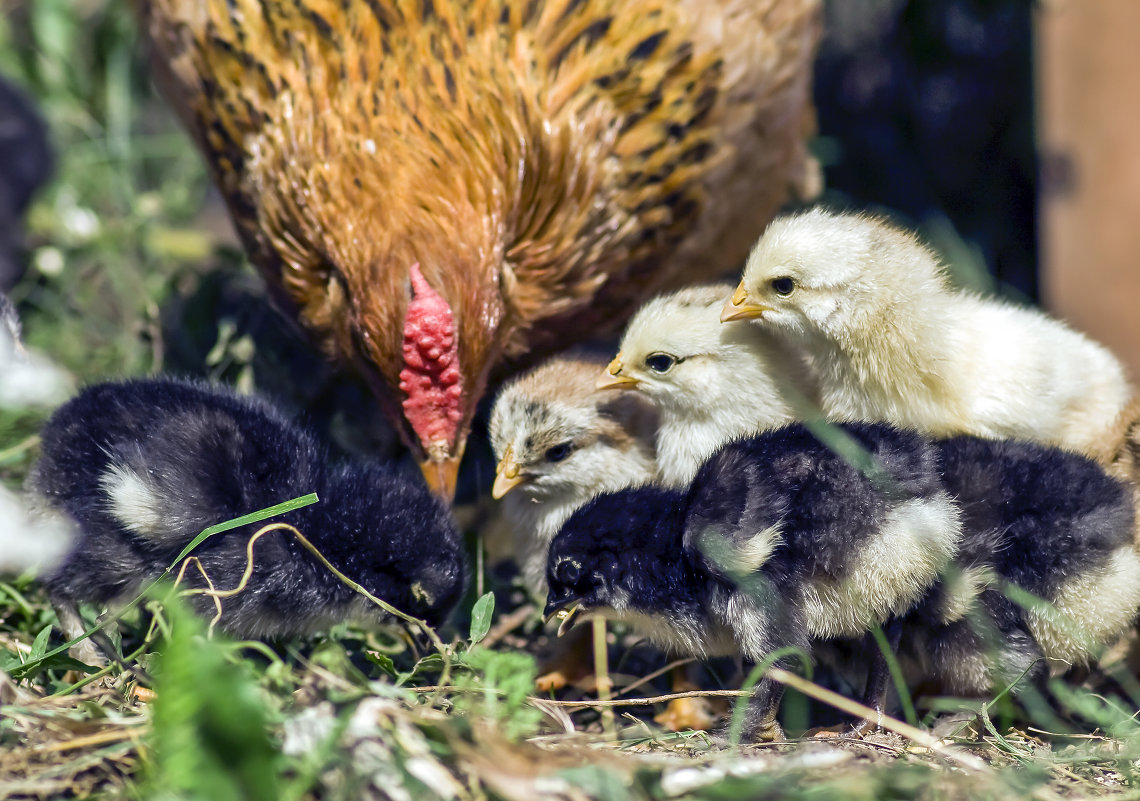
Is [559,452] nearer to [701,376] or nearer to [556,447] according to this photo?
[556,447]

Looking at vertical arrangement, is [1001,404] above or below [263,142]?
below

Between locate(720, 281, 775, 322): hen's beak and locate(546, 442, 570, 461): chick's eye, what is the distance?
1.57ft

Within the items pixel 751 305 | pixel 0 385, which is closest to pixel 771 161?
pixel 751 305

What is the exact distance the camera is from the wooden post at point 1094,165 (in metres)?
3.39

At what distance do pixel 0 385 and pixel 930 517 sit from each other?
7.69ft

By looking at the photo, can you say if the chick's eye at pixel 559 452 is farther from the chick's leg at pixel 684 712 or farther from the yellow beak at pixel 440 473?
the chick's leg at pixel 684 712

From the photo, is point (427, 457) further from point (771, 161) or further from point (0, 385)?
point (771, 161)

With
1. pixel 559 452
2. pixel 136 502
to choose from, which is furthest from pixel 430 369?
pixel 136 502

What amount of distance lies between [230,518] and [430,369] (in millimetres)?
540

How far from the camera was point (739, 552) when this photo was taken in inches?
86.3

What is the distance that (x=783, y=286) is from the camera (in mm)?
2428

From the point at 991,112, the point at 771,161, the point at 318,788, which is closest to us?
the point at 318,788

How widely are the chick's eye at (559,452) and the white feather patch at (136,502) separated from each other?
863 mm

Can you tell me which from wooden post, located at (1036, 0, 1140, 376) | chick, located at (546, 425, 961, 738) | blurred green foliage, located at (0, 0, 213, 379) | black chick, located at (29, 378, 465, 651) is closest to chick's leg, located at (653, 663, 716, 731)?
chick, located at (546, 425, 961, 738)
